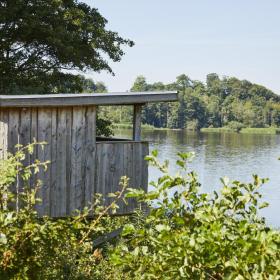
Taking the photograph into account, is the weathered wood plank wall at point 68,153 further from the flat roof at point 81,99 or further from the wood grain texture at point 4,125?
the flat roof at point 81,99

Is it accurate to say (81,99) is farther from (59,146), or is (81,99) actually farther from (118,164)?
(118,164)

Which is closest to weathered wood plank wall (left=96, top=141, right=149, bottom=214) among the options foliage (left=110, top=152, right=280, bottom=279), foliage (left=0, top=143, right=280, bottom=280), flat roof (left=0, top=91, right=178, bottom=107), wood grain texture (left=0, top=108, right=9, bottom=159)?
flat roof (left=0, top=91, right=178, bottom=107)

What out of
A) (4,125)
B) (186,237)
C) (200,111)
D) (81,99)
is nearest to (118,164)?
(81,99)

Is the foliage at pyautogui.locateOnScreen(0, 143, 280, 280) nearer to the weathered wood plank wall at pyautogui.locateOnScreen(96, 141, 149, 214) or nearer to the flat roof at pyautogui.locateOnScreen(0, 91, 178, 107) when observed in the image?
the flat roof at pyautogui.locateOnScreen(0, 91, 178, 107)

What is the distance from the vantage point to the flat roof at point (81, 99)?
9.15 meters

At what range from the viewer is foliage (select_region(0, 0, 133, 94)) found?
19953 millimetres

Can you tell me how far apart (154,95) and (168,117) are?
116m

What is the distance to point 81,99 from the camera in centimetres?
989

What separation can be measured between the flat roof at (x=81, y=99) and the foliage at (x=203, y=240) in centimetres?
653

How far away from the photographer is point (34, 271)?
3.75m

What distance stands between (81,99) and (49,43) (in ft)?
38.8

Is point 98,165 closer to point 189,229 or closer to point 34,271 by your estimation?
point 34,271

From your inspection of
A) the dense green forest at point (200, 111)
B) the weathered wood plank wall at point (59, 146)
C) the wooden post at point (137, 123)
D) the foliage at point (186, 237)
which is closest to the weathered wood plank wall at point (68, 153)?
the weathered wood plank wall at point (59, 146)

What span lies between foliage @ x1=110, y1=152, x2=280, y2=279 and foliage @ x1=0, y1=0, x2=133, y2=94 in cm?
1657
